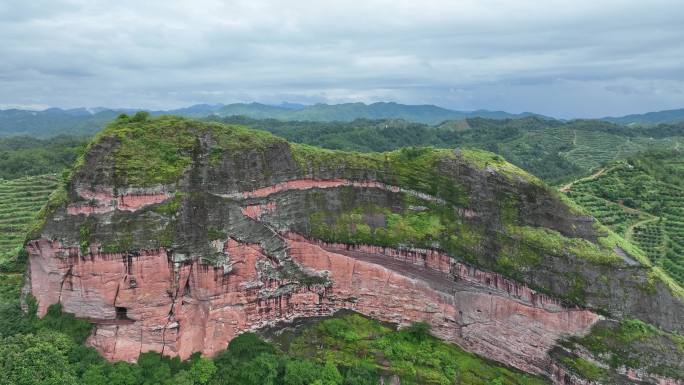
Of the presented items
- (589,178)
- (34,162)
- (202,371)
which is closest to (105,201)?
(202,371)

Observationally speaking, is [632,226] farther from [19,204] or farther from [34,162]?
[34,162]

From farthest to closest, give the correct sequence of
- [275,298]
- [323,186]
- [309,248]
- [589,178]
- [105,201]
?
[589,178], [323,186], [309,248], [275,298], [105,201]

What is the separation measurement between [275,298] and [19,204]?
39.4 meters

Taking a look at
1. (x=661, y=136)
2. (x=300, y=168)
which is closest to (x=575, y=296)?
(x=300, y=168)

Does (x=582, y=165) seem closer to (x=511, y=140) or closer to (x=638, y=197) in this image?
(x=511, y=140)

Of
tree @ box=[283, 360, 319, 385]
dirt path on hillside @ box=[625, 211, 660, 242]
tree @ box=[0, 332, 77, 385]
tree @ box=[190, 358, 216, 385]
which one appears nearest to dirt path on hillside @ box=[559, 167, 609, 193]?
dirt path on hillside @ box=[625, 211, 660, 242]

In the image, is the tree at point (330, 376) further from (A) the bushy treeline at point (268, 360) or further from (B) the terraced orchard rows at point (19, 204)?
(B) the terraced orchard rows at point (19, 204)

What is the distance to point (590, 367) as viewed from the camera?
61.2 ft

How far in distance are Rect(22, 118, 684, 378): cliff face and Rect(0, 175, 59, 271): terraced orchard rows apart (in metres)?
17.0

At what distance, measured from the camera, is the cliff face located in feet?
59.3

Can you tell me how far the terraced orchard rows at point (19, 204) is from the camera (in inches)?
1444

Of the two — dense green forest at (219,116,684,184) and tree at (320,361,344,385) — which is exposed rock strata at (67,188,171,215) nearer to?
tree at (320,361,344,385)

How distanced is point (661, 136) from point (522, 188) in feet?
419

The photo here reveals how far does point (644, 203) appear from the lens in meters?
38.6
